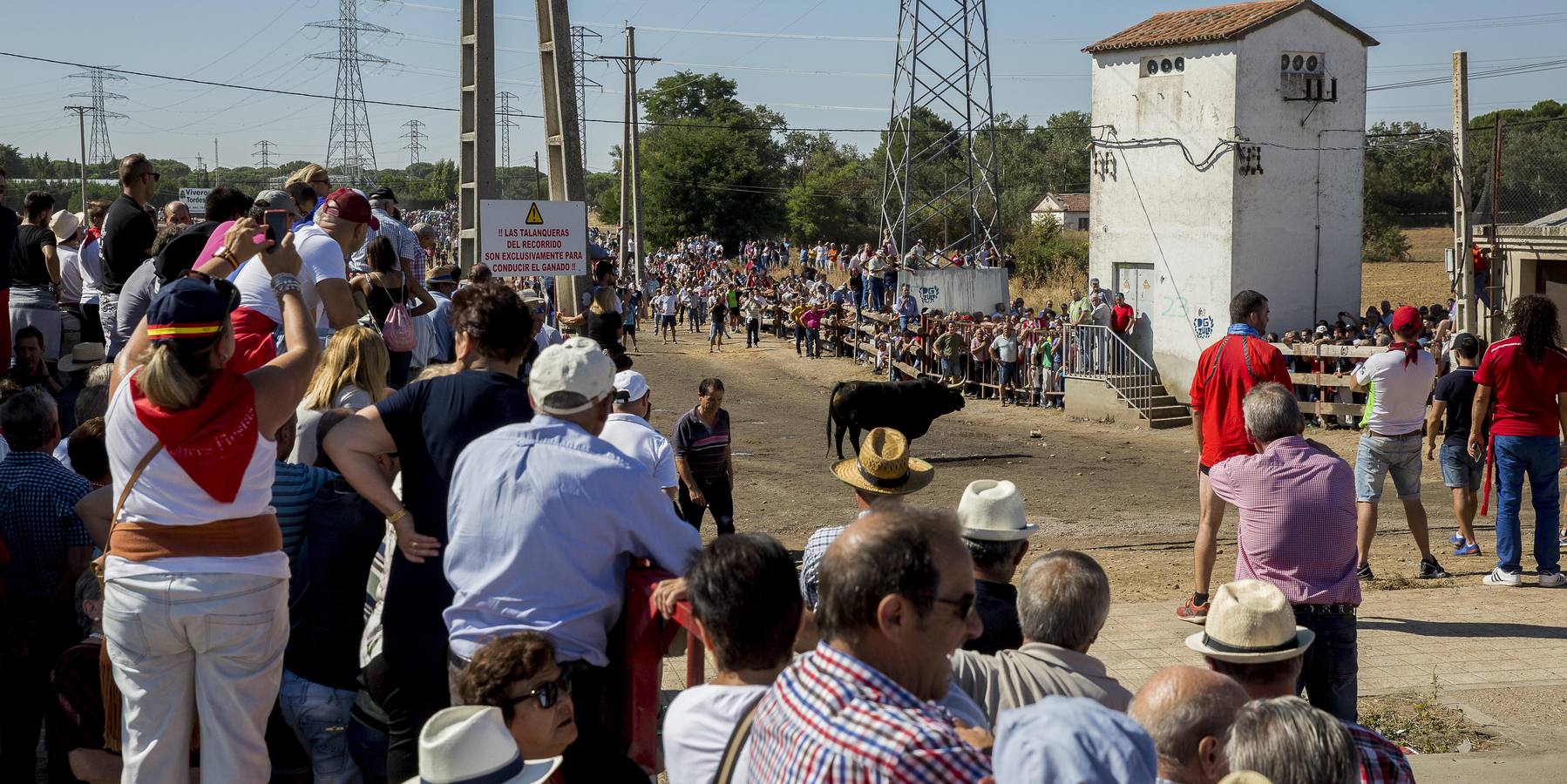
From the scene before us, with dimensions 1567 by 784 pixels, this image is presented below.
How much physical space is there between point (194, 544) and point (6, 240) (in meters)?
5.34

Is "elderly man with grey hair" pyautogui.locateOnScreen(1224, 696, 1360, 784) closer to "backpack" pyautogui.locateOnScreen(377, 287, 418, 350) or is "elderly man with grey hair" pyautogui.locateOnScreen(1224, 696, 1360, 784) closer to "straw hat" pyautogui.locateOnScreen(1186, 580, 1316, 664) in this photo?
"straw hat" pyautogui.locateOnScreen(1186, 580, 1316, 664)

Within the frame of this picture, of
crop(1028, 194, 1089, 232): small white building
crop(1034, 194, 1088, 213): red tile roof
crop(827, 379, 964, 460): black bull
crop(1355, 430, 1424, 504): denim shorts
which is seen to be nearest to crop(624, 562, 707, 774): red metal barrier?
crop(827, 379, 964, 460): black bull

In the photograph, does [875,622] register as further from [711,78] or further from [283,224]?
[711,78]

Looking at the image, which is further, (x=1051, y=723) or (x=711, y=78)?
(x=711, y=78)

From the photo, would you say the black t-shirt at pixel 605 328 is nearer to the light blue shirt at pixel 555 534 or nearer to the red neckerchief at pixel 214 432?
the red neckerchief at pixel 214 432

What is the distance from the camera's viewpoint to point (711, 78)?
307ft

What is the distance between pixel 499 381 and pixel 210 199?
307 cm

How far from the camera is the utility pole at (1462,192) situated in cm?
2002

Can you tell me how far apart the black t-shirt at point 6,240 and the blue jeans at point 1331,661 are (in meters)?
7.37

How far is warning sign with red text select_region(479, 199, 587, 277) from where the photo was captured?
12.7 meters

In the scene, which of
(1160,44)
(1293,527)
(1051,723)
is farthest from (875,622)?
(1160,44)

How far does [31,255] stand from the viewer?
947 cm

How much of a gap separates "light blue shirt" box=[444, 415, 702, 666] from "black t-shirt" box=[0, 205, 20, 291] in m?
5.76

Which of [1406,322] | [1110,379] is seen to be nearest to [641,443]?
[1406,322]
